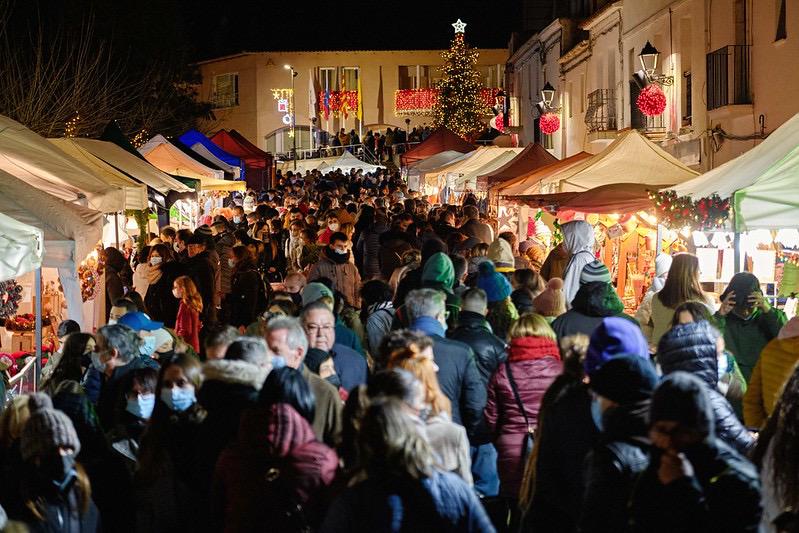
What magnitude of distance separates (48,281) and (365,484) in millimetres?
8636

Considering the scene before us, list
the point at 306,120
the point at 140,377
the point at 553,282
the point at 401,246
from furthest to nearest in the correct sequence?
the point at 306,120 < the point at 401,246 < the point at 553,282 < the point at 140,377

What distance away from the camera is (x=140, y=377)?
6.38 meters

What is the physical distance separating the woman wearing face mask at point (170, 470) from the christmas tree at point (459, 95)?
176 feet

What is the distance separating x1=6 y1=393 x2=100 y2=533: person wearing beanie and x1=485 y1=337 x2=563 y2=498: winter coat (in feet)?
8.18

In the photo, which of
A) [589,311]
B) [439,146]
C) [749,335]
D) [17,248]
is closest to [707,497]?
[589,311]

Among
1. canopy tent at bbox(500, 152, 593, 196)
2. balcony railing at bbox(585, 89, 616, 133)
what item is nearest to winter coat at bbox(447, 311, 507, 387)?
→ canopy tent at bbox(500, 152, 593, 196)

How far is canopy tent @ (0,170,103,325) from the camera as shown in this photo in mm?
9039

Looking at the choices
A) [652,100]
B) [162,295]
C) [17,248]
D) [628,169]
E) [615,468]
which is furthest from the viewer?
[652,100]

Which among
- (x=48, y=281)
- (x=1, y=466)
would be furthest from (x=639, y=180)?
(x=1, y=466)

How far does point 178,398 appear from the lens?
5609mm

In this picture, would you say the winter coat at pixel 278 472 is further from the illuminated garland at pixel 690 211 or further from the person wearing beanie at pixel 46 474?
the illuminated garland at pixel 690 211

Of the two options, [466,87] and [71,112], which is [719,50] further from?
[466,87]

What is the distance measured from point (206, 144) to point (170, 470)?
78.5ft

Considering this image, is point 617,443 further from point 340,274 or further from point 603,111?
point 603,111
